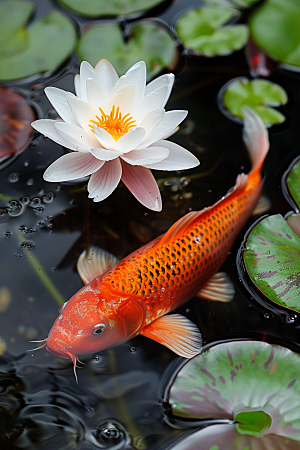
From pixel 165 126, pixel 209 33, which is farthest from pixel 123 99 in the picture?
pixel 209 33

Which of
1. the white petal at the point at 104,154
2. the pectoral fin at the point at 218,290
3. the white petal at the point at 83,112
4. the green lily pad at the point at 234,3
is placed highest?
the green lily pad at the point at 234,3

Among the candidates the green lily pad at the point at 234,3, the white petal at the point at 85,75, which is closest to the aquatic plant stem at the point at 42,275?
the white petal at the point at 85,75

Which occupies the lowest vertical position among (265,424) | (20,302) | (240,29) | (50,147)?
(265,424)

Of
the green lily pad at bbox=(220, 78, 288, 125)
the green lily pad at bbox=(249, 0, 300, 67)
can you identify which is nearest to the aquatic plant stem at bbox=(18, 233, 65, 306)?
the green lily pad at bbox=(220, 78, 288, 125)

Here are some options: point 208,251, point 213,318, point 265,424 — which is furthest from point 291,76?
point 265,424

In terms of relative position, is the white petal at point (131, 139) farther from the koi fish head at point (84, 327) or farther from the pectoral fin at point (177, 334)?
the pectoral fin at point (177, 334)

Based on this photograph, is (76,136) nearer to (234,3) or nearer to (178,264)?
(178,264)

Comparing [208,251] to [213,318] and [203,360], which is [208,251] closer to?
[213,318]
